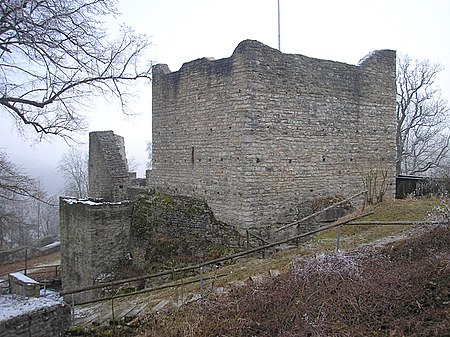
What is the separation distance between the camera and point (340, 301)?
17.9 feet

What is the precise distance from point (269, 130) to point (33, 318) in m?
7.47

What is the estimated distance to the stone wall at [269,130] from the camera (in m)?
10.6

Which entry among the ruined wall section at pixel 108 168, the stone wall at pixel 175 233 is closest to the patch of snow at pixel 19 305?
the stone wall at pixel 175 233

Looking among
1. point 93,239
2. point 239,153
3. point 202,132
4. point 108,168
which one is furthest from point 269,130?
point 108,168

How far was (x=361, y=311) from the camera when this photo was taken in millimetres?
5176

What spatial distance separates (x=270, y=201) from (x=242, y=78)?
3540 millimetres

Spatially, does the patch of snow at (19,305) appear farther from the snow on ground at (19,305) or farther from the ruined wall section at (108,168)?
the ruined wall section at (108,168)

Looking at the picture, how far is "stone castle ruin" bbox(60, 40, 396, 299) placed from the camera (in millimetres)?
10711

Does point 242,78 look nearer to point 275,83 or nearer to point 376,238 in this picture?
point 275,83

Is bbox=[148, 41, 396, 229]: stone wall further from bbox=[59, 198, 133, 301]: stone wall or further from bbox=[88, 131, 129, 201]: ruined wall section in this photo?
bbox=[88, 131, 129, 201]: ruined wall section

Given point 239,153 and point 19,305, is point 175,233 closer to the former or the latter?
point 239,153

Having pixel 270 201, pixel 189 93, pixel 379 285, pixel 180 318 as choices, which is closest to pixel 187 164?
pixel 189 93

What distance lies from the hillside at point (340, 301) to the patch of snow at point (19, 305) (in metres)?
0.95

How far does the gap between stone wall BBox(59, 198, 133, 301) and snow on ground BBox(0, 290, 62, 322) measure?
6470 millimetres
